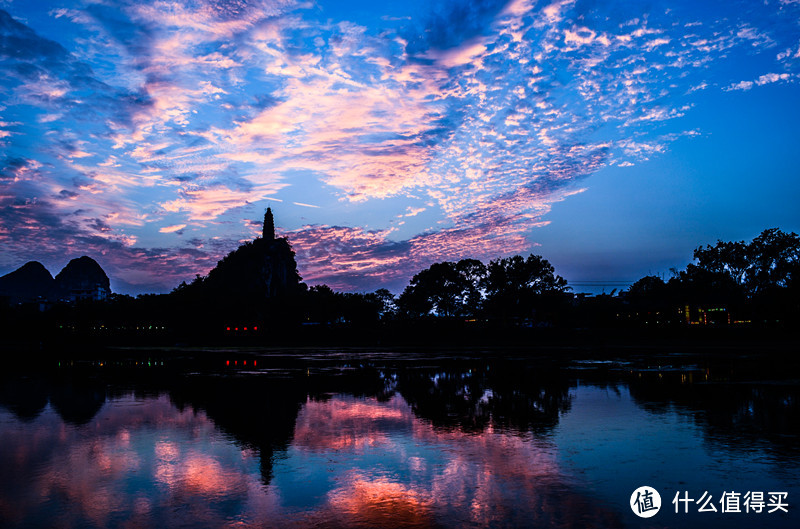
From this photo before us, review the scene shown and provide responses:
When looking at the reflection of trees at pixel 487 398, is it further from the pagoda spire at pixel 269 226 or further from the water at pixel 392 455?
the pagoda spire at pixel 269 226

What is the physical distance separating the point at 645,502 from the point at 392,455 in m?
5.73

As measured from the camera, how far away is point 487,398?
23.2 m

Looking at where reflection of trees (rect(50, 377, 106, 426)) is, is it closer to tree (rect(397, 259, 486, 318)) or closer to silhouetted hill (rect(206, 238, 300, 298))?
tree (rect(397, 259, 486, 318))

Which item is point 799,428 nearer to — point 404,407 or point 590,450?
point 590,450

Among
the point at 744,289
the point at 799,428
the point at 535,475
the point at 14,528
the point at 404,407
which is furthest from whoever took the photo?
the point at 744,289

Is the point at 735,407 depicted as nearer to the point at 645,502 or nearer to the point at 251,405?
the point at 645,502

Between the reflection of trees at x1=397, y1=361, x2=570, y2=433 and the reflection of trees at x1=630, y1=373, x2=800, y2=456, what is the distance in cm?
383

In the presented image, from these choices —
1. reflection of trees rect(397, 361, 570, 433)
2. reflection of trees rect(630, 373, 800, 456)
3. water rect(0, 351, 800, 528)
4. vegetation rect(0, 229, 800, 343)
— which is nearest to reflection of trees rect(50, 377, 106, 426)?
water rect(0, 351, 800, 528)

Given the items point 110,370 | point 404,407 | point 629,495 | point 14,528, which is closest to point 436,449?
point 629,495

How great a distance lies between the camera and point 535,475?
37.0 ft

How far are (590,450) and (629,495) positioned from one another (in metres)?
3.50

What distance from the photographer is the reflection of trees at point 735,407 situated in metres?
14.5

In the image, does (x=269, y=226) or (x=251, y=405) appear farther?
(x=269, y=226)

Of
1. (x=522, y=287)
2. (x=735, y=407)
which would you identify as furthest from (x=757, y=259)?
(x=735, y=407)
